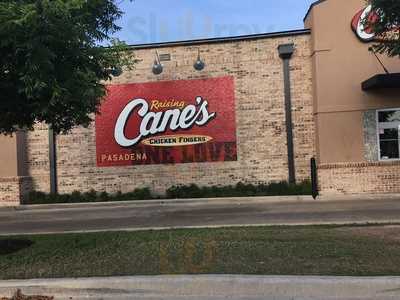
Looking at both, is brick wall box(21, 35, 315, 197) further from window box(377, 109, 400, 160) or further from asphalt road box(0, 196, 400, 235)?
window box(377, 109, 400, 160)

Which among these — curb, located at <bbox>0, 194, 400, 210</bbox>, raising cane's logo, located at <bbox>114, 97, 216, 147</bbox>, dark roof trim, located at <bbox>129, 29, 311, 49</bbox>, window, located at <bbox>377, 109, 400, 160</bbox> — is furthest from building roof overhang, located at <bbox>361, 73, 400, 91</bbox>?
raising cane's logo, located at <bbox>114, 97, 216, 147</bbox>

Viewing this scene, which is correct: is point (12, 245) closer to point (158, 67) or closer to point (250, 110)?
point (158, 67)

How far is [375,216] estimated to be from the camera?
12.9m

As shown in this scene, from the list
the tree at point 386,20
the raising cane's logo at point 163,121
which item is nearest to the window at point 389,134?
the raising cane's logo at point 163,121

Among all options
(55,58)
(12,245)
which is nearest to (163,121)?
(12,245)

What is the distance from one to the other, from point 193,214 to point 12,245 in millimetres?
6441

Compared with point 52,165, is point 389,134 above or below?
above

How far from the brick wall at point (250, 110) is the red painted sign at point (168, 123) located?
0.87 ft

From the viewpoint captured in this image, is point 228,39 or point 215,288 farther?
point 228,39

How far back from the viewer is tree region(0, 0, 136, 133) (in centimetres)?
639

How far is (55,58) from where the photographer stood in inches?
280

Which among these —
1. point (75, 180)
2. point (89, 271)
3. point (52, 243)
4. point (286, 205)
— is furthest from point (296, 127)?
point (89, 271)

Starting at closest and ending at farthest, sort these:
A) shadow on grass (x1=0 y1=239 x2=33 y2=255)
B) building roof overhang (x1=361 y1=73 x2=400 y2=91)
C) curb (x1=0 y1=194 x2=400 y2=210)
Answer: shadow on grass (x1=0 y1=239 x2=33 y2=255) < building roof overhang (x1=361 y1=73 x2=400 y2=91) < curb (x1=0 y1=194 x2=400 y2=210)

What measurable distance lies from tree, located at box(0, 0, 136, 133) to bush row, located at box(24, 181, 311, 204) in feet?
35.0
